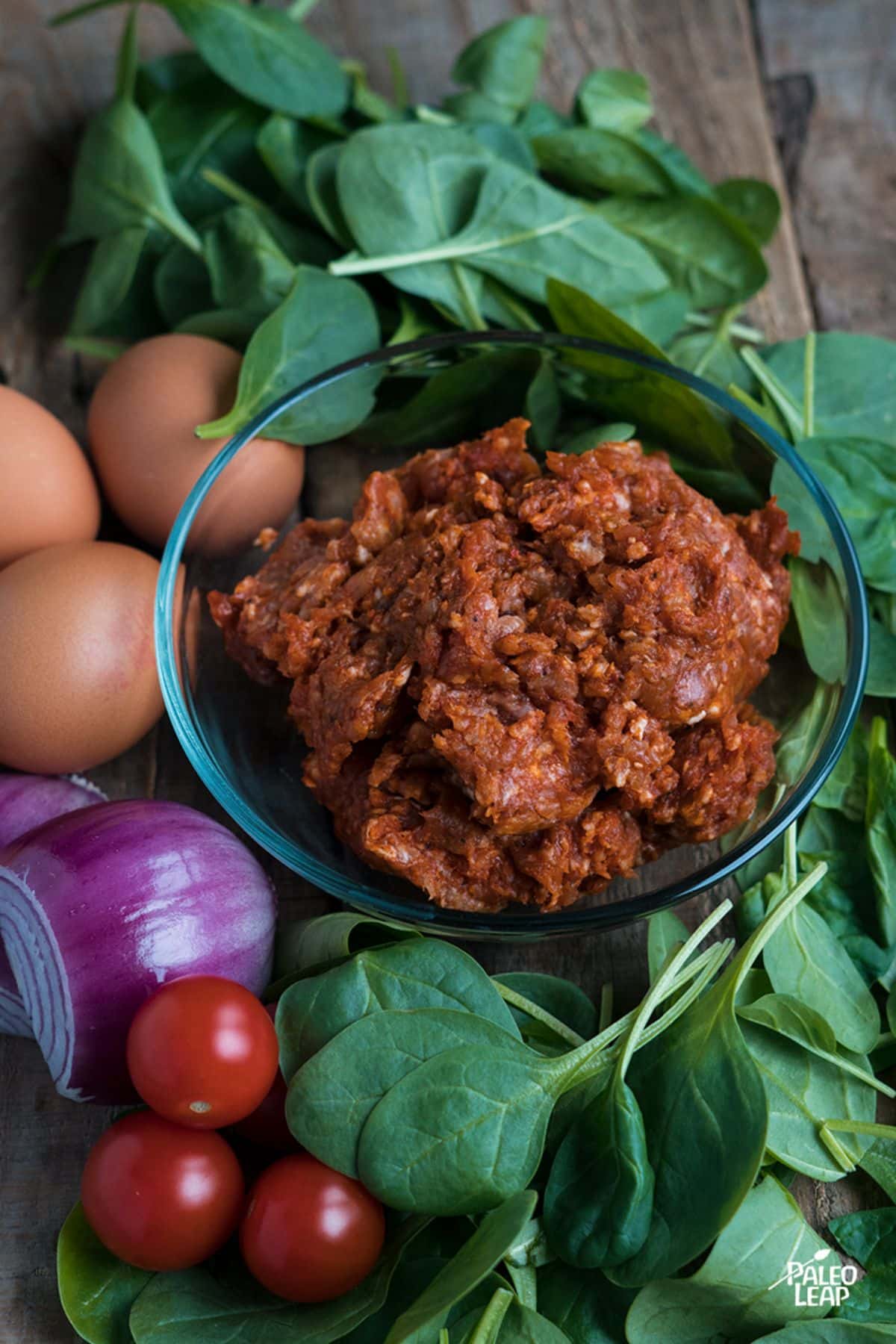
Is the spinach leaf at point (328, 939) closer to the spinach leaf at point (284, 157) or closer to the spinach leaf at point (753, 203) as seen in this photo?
the spinach leaf at point (284, 157)

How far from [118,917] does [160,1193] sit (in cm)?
37

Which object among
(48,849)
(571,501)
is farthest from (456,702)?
(48,849)

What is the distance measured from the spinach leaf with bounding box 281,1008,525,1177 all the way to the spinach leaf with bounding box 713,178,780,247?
5.59 ft

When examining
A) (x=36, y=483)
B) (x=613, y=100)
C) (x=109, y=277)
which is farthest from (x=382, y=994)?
(x=613, y=100)

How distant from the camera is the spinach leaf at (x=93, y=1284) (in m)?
1.64

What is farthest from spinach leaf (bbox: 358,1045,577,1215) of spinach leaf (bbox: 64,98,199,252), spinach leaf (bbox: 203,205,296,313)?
spinach leaf (bbox: 64,98,199,252)

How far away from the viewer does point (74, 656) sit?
6.31ft

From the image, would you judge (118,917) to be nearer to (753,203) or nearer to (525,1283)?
(525,1283)

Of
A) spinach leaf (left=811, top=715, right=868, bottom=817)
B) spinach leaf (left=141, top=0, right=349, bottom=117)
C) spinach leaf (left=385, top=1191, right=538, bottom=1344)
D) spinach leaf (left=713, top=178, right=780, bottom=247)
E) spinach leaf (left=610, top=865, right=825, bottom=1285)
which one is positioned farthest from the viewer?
spinach leaf (left=713, top=178, right=780, bottom=247)

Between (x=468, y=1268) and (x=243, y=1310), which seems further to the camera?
(x=243, y=1310)

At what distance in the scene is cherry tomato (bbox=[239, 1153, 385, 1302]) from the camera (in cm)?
158

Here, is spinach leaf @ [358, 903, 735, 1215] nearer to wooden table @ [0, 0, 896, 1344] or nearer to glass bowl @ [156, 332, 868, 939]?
glass bowl @ [156, 332, 868, 939]

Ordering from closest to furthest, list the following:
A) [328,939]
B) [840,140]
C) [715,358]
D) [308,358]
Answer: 1. [328,939]
2. [308,358]
3. [715,358]
4. [840,140]

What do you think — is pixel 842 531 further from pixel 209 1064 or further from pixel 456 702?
pixel 209 1064
